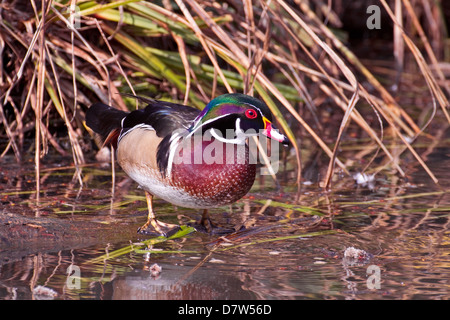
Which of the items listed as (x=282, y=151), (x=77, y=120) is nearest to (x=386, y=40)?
(x=282, y=151)

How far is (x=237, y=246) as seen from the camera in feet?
9.50

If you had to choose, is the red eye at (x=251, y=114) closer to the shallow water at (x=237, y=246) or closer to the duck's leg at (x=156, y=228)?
the shallow water at (x=237, y=246)

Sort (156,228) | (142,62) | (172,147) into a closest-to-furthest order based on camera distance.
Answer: (172,147)
(156,228)
(142,62)

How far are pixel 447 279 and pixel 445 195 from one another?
130 centimetres

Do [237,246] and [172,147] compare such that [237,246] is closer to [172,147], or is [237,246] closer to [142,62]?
[172,147]

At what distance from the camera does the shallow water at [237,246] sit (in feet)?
7.95

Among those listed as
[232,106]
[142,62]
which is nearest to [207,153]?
[232,106]

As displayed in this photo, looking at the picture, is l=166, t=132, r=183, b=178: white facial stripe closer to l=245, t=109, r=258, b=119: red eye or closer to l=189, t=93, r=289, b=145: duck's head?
l=189, t=93, r=289, b=145: duck's head

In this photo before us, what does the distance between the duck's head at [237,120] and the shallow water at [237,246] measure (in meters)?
0.45

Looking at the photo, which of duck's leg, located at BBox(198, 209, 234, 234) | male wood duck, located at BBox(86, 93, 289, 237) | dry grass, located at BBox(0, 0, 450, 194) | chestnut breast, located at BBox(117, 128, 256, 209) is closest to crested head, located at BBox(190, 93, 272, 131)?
male wood duck, located at BBox(86, 93, 289, 237)

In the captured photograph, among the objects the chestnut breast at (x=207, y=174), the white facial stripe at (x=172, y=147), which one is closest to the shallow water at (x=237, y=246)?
the chestnut breast at (x=207, y=174)

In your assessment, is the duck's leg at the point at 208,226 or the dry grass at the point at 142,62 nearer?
the duck's leg at the point at 208,226

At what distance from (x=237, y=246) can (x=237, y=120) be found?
20.4 inches
